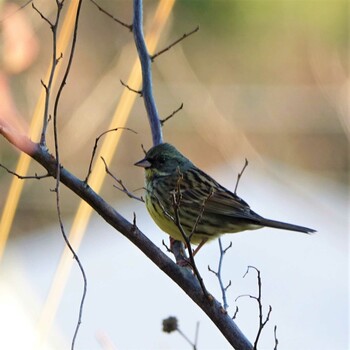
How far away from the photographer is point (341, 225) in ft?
20.6

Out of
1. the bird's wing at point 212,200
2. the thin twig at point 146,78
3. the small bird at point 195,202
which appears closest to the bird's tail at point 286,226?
the small bird at point 195,202

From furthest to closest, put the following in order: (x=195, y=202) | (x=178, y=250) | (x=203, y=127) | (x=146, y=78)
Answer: (x=203, y=127) < (x=195, y=202) < (x=146, y=78) < (x=178, y=250)

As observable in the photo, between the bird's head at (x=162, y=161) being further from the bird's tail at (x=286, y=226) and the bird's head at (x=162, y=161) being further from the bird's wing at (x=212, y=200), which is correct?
the bird's tail at (x=286, y=226)

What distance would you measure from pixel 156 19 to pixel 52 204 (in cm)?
336

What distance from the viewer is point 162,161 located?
3.65 m

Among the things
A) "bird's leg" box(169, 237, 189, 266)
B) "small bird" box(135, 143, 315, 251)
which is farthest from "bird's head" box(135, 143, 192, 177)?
"bird's leg" box(169, 237, 189, 266)

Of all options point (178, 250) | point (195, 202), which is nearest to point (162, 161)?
point (195, 202)

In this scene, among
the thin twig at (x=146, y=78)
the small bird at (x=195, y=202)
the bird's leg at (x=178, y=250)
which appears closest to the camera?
the bird's leg at (x=178, y=250)

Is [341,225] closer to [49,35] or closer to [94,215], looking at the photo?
[94,215]

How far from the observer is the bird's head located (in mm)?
3537

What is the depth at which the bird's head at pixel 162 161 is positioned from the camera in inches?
139

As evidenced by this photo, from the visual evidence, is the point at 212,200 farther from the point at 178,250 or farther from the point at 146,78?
the point at 146,78

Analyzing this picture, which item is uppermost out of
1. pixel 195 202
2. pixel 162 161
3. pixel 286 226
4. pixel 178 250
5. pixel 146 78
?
pixel 146 78

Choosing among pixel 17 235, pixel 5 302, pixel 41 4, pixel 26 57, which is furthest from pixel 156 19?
pixel 17 235
